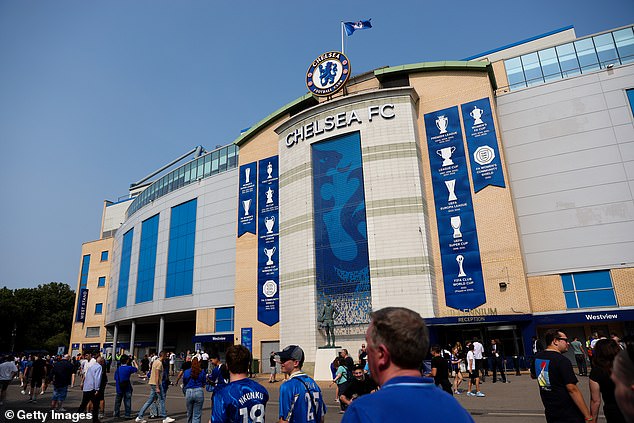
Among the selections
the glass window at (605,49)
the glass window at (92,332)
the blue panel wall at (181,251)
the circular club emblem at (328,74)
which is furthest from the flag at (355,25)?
the glass window at (92,332)

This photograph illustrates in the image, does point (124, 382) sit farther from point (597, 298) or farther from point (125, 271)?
point (125, 271)

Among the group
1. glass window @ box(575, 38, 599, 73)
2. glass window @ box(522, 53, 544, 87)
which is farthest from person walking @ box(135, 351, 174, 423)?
glass window @ box(575, 38, 599, 73)

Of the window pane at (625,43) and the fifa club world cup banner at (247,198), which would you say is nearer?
the window pane at (625,43)

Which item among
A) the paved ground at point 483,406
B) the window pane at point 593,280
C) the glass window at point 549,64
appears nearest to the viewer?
the paved ground at point 483,406

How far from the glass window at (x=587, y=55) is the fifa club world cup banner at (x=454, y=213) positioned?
9686 mm

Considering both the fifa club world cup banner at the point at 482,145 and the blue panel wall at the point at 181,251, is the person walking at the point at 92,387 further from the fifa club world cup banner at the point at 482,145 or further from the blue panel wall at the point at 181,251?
the blue panel wall at the point at 181,251

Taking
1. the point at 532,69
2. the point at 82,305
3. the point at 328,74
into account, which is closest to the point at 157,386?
the point at 328,74

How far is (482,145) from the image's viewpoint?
29.0 metres

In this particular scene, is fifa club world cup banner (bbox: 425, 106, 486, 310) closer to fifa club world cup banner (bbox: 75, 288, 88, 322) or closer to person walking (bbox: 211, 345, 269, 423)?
person walking (bbox: 211, 345, 269, 423)

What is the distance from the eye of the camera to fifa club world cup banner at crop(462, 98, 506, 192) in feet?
92.8

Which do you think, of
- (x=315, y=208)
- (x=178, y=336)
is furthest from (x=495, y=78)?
(x=178, y=336)

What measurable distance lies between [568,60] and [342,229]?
21.0m

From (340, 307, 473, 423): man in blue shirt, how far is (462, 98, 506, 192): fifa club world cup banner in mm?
28501

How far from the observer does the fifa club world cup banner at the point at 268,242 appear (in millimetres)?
34906
